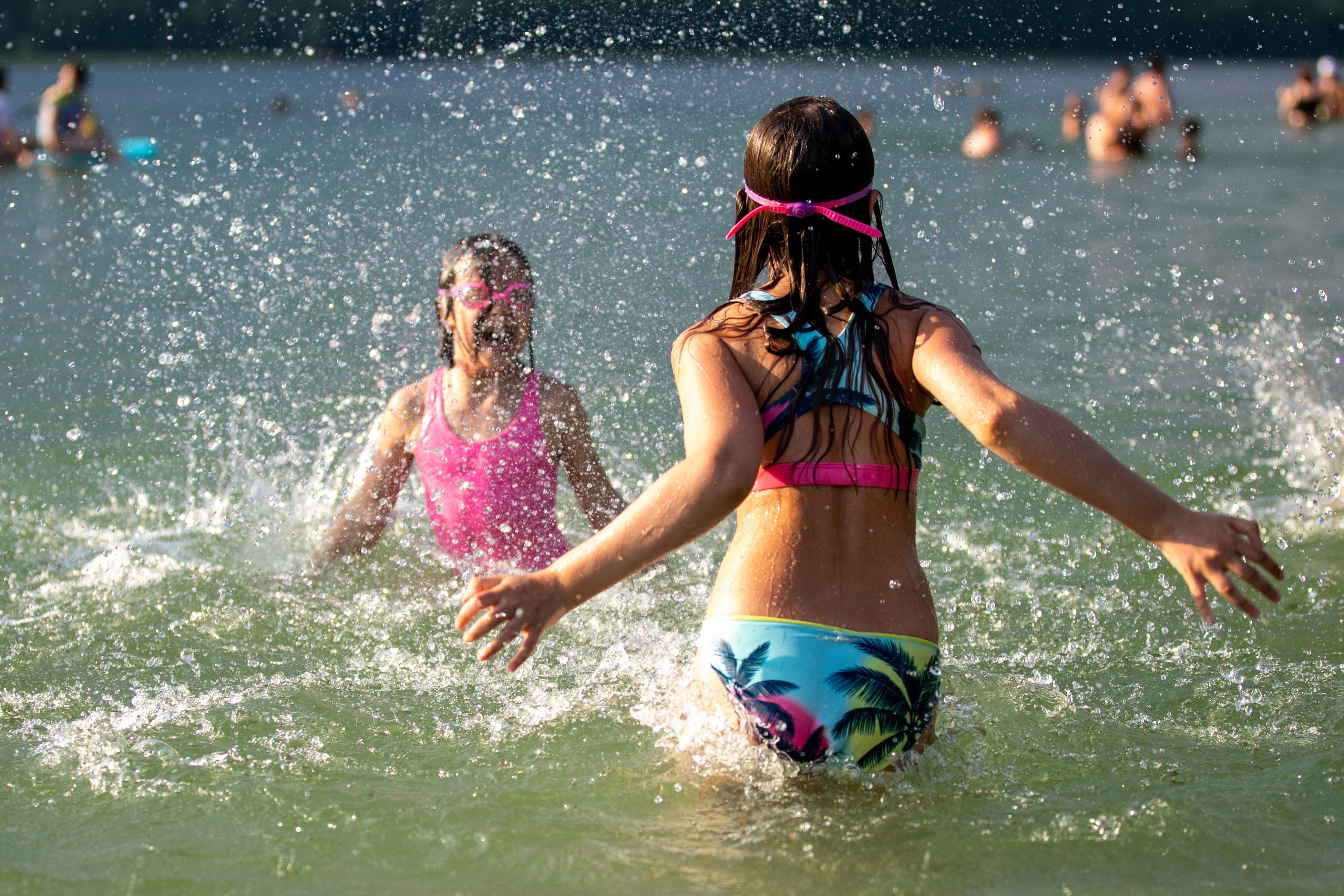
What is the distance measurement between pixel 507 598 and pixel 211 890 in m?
1.01

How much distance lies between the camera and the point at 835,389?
2631mm

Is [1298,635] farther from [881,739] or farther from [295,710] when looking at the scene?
[295,710]

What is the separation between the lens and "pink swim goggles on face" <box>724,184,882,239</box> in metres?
2.70

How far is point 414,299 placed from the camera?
8.55 m

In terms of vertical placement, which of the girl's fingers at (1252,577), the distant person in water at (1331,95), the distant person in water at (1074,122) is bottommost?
the girl's fingers at (1252,577)

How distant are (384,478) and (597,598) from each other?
0.85 meters

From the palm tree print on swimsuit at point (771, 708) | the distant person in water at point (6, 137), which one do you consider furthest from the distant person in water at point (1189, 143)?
the distant person in water at point (6, 137)

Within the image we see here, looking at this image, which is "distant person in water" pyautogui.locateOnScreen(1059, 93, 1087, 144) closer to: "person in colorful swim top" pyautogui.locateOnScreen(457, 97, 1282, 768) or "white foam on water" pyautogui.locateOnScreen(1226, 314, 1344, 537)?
"white foam on water" pyautogui.locateOnScreen(1226, 314, 1344, 537)

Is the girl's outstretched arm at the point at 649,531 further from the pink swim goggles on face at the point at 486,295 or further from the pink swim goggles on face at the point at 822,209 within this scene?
the pink swim goggles on face at the point at 486,295

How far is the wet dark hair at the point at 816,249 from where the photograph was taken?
8.66 ft

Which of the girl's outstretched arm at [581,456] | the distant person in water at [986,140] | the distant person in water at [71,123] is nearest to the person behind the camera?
the girl's outstretched arm at [581,456]

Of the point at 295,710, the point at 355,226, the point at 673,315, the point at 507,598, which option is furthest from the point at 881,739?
the point at 355,226

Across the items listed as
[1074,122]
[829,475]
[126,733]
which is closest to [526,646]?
[829,475]

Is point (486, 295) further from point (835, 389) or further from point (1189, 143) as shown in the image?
point (1189, 143)
